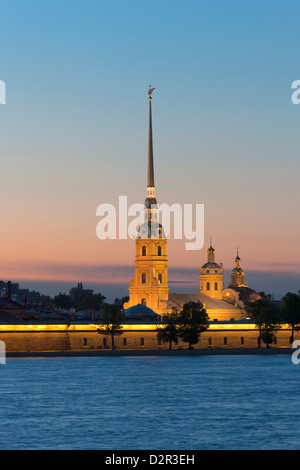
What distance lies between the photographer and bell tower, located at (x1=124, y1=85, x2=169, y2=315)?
18300 centimetres

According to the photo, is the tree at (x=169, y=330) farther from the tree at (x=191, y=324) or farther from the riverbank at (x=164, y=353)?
the riverbank at (x=164, y=353)

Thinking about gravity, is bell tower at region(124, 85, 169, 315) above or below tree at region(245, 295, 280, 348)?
above

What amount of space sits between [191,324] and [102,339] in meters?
11.9

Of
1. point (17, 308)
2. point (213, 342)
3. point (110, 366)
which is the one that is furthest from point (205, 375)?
point (17, 308)

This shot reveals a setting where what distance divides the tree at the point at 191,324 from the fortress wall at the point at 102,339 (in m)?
4.45

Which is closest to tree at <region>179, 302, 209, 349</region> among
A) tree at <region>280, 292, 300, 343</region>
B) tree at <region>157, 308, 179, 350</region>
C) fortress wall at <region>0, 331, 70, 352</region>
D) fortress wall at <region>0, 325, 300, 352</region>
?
tree at <region>157, 308, 179, 350</region>

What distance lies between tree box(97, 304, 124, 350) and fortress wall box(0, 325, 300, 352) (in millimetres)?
1795

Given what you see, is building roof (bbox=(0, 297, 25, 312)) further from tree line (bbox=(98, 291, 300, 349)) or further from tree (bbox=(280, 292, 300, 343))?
tree (bbox=(280, 292, 300, 343))

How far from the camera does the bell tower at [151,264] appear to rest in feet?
600

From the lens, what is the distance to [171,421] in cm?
6512

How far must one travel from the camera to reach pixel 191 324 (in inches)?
5507

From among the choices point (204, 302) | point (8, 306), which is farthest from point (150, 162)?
point (8, 306)
